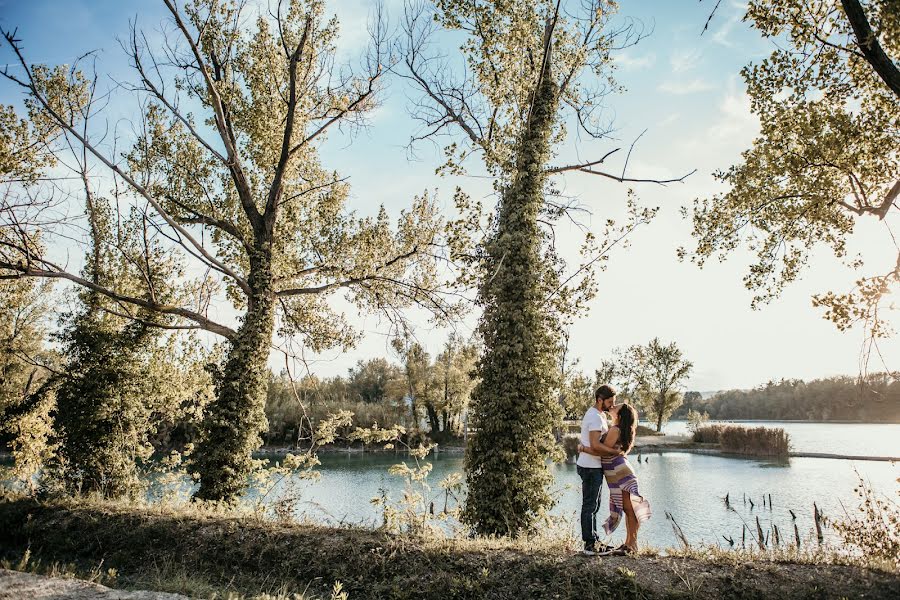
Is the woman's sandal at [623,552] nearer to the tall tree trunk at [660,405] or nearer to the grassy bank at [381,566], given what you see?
the grassy bank at [381,566]

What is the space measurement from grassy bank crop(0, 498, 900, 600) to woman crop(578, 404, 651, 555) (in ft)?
1.99

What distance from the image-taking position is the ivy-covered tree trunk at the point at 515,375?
7777 mm

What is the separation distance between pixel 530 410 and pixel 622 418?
101 inches

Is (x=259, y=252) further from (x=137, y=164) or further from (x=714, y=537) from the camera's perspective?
(x=714, y=537)

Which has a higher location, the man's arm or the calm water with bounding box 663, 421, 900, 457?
the man's arm

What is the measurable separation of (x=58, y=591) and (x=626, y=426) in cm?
565

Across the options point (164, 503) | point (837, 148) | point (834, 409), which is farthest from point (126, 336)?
point (834, 409)

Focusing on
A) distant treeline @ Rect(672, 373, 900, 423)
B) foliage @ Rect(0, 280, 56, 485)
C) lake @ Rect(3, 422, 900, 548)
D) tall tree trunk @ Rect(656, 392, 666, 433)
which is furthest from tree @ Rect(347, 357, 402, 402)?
distant treeline @ Rect(672, 373, 900, 423)

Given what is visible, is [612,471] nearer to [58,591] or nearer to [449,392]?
[58,591]

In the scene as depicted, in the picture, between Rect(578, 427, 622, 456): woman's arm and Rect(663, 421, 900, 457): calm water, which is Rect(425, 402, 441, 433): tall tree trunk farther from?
Rect(578, 427, 622, 456): woman's arm

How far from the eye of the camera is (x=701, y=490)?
2564 centimetres

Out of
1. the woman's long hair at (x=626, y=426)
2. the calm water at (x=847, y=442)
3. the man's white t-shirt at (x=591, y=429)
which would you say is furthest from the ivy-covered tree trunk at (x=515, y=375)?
the calm water at (x=847, y=442)

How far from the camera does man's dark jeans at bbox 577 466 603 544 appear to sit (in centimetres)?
561

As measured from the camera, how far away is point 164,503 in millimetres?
8078
